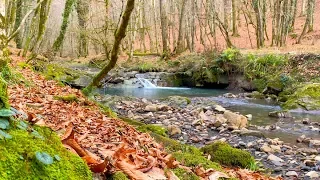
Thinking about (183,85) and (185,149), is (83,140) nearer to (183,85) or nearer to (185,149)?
(185,149)

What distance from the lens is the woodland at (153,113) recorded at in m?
1.85

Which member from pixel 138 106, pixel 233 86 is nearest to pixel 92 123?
pixel 138 106

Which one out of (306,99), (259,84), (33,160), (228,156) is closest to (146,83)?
(259,84)

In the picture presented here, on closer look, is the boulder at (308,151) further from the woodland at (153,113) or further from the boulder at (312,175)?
the boulder at (312,175)

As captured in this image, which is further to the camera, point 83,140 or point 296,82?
point 296,82

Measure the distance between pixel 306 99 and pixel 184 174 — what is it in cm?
1185

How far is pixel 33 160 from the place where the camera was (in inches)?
57.9

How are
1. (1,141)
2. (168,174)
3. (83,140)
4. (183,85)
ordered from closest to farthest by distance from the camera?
(1,141) → (168,174) → (83,140) → (183,85)

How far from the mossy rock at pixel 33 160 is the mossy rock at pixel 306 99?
11.9 metres

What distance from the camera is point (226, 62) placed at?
19859 mm

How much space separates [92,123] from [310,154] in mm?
4614

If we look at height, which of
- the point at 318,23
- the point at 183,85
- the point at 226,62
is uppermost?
the point at 318,23

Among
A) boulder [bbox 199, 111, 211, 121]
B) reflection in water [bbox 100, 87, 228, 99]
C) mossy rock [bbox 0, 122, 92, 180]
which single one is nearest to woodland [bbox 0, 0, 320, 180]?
mossy rock [bbox 0, 122, 92, 180]

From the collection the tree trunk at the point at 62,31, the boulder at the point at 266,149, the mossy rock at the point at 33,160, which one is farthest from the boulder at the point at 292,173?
the tree trunk at the point at 62,31
